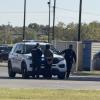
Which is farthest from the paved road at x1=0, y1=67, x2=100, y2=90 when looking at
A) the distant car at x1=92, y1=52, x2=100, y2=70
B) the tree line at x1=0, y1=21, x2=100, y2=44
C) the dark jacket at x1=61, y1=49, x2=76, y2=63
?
the tree line at x1=0, y1=21, x2=100, y2=44

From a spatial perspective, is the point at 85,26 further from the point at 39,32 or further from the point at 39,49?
the point at 39,49

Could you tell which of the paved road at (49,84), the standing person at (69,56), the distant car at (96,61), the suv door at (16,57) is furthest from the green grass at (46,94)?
the distant car at (96,61)

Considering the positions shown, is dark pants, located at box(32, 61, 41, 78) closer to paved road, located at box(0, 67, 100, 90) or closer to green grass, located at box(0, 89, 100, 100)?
paved road, located at box(0, 67, 100, 90)

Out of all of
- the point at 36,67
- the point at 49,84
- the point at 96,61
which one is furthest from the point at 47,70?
the point at 96,61

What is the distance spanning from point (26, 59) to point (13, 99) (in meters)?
13.2

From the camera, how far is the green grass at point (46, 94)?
20577 millimetres

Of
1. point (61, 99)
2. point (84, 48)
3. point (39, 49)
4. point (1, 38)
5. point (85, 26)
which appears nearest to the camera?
point (61, 99)

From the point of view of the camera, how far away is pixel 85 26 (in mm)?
136750

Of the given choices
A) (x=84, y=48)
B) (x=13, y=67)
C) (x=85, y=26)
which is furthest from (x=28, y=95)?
(x=85, y=26)

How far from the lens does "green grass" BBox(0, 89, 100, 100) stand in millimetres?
20577

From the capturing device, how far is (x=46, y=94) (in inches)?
856

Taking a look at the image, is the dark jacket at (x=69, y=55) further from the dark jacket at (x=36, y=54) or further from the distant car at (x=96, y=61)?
the distant car at (x=96, y=61)

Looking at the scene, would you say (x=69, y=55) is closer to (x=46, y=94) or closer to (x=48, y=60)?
(x=48, y=60)

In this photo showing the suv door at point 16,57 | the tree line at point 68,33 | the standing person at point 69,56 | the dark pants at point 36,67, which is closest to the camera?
the dark pants at point 36,67
